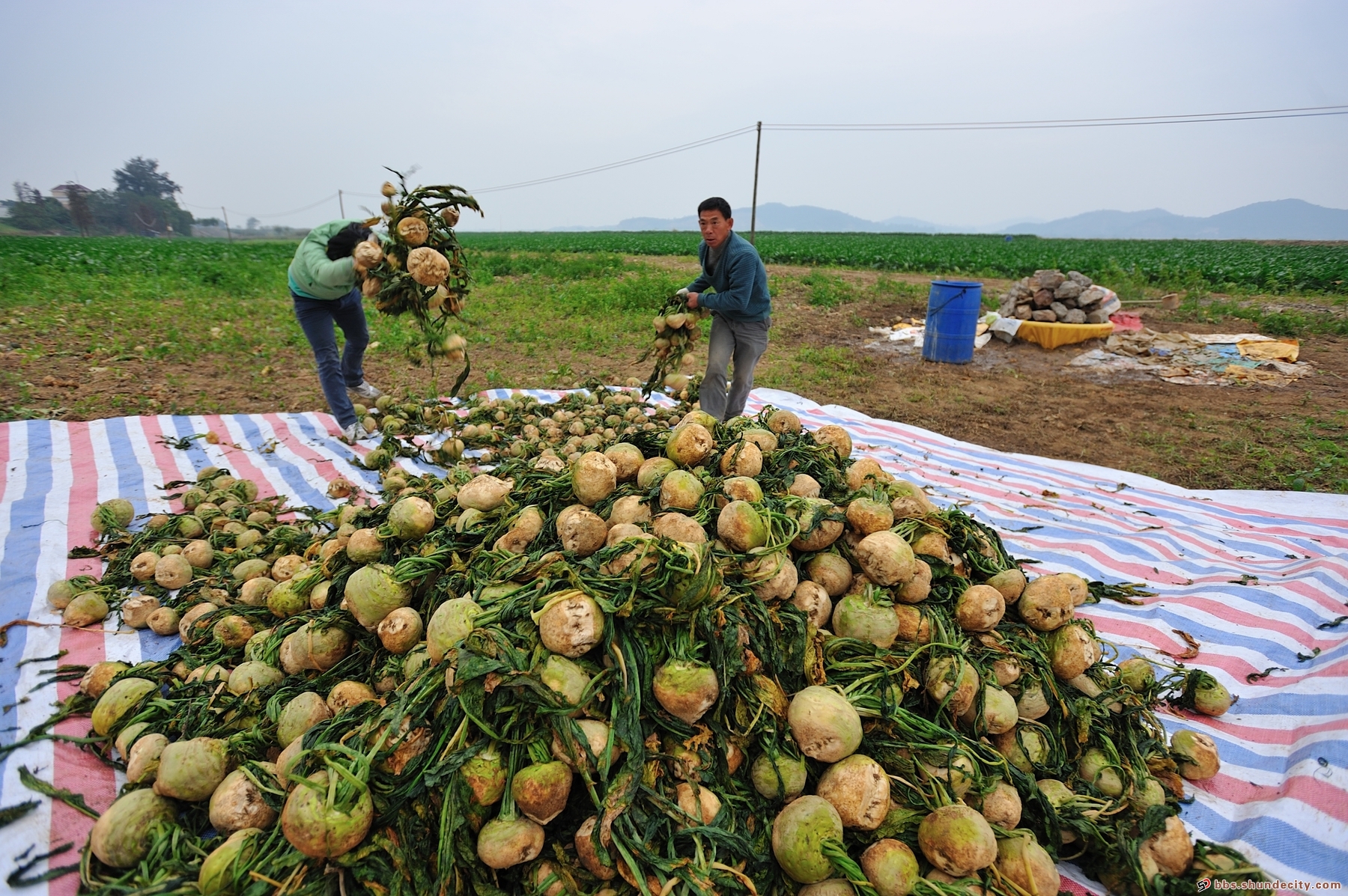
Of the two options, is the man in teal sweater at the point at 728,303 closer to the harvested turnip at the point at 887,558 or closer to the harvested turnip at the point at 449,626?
the harvested turnip at the point at 887,558

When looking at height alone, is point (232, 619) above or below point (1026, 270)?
below

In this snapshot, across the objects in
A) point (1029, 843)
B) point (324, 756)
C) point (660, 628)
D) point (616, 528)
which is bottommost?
point (1029, 843)

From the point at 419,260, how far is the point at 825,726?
3.68 meters

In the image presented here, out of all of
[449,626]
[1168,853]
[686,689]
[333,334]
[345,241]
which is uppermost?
[345,241]

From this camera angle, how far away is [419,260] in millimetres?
4035

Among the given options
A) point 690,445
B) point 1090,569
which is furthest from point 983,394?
point 690,445

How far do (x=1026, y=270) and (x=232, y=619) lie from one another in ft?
96.9

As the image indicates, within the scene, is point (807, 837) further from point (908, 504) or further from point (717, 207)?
point (717, 207)

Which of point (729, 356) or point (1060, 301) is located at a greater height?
point (1060, 301)

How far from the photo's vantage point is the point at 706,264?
6500mm

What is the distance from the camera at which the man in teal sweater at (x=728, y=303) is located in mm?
5938

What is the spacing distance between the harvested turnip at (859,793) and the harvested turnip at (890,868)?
0.25ft

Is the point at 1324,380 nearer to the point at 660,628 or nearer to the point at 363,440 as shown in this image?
the point at 660,628

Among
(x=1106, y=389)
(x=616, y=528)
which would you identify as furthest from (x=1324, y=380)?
(x=616, y=528)
